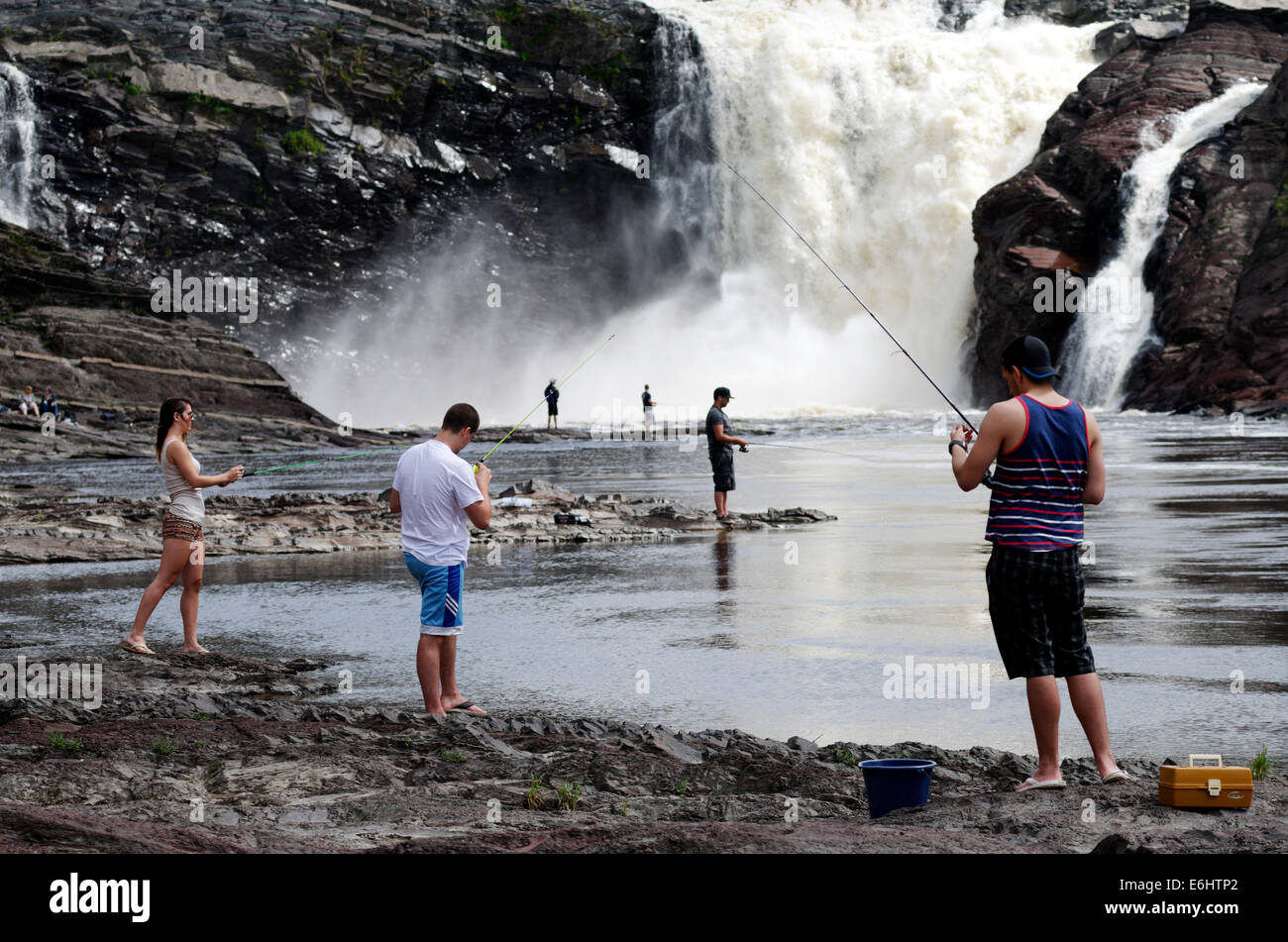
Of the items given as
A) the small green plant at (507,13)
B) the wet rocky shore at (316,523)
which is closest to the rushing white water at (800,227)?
the small green plant at (507,13)

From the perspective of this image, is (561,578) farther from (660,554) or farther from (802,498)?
(802,498)

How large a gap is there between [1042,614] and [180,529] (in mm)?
6388

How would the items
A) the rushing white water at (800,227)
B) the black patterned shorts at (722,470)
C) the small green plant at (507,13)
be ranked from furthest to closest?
the small green plant at (507,13) < the rushing white water at (800,227) < the black patterned shorts at (722,470)

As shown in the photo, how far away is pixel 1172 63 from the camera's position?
2264 inches

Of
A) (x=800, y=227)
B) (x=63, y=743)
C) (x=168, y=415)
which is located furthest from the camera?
(x=800, y=227)

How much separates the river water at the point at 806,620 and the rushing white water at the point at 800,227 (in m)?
43.9

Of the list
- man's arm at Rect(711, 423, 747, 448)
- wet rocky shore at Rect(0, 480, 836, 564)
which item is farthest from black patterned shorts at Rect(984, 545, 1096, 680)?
man's arm at Rect(711, 423, 747, 448)

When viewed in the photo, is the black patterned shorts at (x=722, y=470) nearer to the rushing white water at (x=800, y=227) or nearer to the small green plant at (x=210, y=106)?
the rushing white water at (x=800, y=227)

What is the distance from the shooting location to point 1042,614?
19.1ft

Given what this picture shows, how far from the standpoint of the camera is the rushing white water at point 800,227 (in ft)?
209

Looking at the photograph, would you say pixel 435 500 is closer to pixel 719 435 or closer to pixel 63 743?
pixel 63 743

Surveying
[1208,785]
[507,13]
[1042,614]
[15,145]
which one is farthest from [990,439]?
[507,13]

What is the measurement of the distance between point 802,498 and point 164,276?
46.5 meters
